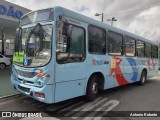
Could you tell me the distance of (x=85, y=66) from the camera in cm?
628

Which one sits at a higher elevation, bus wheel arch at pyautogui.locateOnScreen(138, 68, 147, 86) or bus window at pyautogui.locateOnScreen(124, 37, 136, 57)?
bus window at pyautogui.locateOnScreen(124, 37, 136, 57)

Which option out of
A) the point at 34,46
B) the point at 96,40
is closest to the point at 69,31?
the point at 34,46

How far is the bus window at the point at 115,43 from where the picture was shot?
7.79 m

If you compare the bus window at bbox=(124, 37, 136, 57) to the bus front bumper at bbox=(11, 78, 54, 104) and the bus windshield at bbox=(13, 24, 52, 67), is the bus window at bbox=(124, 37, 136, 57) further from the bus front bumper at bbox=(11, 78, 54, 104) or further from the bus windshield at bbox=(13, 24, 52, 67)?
the bus front bumper at bbox=(11, 78, 54, 104)

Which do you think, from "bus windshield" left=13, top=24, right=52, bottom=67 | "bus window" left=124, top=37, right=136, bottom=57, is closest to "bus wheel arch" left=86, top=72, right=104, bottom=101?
"bus windshield" left=13, top=24, right=52, bottom=67

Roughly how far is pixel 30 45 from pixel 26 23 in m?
0.92

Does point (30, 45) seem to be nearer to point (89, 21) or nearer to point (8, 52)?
point (89, 21)

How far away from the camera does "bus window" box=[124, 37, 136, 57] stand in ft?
29.9

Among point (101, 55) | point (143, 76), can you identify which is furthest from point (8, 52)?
point (101, 55)

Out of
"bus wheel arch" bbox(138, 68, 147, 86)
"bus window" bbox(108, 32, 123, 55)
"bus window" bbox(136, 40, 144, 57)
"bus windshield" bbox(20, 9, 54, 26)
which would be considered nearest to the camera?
"bus windshield" bbox(20, 9, 54, 26)

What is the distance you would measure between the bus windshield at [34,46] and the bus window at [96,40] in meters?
1.88

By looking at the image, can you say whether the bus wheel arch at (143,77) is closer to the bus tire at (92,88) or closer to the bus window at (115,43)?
the bus window at (115,43)

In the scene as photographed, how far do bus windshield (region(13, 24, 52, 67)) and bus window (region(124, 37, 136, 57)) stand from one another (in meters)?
4.92

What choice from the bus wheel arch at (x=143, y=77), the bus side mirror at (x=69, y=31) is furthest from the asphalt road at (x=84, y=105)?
the bus wheel arch at (x=143, y=77)
